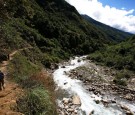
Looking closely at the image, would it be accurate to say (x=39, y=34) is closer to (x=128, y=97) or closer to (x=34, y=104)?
(x=128, y=97)

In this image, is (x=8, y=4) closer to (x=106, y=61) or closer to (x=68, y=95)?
(x=68, y=95)

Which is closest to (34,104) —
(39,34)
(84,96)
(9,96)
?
(9,96)

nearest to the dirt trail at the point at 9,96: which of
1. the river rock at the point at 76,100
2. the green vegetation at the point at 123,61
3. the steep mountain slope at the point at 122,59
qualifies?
the river rock at the point at 76,100

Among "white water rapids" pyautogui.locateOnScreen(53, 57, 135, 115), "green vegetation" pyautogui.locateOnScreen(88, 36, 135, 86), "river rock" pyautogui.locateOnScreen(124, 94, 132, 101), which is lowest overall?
"white water rapids" pyautogui.locateOnScreen(53, 57, 135, 115)

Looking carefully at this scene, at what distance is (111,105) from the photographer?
3212cm

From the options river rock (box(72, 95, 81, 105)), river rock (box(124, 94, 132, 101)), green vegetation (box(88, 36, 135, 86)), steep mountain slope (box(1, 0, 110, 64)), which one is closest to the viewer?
steep mountain slope (box(1, 0, 110, 64))

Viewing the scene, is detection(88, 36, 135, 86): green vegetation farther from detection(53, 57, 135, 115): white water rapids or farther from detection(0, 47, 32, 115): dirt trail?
detection(0, 47, 32, 115): dirt trail

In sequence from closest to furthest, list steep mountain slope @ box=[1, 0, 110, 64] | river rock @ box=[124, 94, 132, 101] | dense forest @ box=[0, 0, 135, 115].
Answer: dense forest @ box=[0, 0, 135, 115] < steep mountain slope @ box=[1, 0, 110, 64] < river rock @ box=[124, 94, 132, 101]

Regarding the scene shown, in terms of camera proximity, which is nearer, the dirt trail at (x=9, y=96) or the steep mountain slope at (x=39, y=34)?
the dirt trail at (x=9, y=96)

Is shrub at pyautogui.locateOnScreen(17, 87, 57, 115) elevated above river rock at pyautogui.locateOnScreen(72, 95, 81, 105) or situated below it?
above

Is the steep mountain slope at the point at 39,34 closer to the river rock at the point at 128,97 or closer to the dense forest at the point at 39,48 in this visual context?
the dense forest at the point at 39,48

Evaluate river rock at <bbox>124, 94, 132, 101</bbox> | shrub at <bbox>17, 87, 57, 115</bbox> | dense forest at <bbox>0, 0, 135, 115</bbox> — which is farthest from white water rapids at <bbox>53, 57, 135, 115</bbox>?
shrub at <bbox>17, 87, 57, 115</bbox>

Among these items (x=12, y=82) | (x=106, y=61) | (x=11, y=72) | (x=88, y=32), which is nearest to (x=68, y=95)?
(x=11, y=72)

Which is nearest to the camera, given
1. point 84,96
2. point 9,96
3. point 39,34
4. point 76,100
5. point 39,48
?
point 9,96
